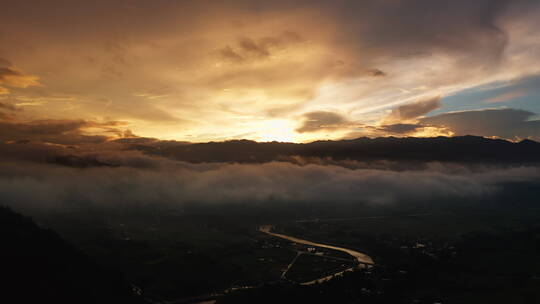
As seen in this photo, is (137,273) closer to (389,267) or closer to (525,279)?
(389,267)

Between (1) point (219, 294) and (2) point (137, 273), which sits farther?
(2) point (137, 273)

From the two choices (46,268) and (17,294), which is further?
(46,268)

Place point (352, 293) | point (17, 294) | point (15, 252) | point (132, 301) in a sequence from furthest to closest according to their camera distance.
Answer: point (352, 293)
point (132, 301)
point (15, 252)
point (17, 294)

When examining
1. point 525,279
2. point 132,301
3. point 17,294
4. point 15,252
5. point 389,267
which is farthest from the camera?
point 389,267

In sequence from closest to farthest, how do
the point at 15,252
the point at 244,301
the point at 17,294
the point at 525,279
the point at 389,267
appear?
the point at 17,294 → the point at 15,252 → the point at 244,301 → the point at 525,279 → the point at 389,267

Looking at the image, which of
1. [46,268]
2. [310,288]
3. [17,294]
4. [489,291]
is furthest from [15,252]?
[489,291]

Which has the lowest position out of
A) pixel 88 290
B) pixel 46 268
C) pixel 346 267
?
pixel 346 267

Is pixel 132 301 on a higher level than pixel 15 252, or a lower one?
lower

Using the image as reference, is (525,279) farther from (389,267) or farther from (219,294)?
(219,294)

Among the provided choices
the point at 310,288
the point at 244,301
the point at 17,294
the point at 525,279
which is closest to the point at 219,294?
the point at 244,301
